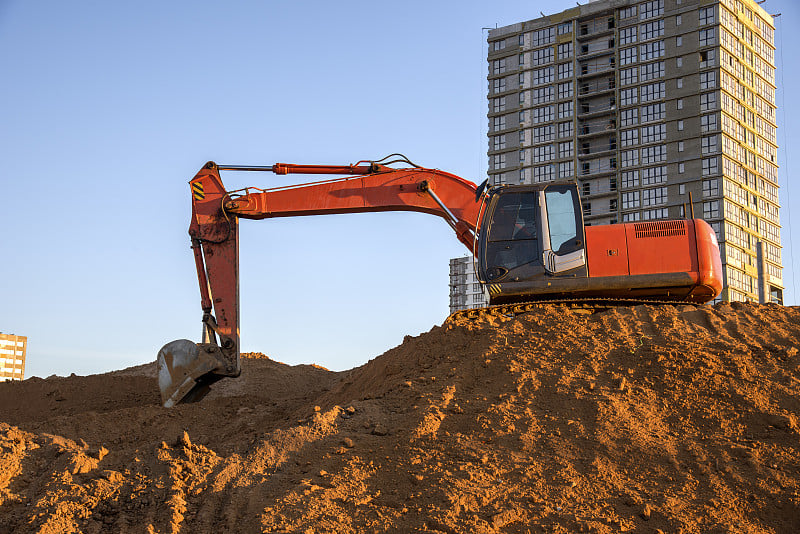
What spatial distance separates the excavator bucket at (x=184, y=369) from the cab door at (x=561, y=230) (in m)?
4.87

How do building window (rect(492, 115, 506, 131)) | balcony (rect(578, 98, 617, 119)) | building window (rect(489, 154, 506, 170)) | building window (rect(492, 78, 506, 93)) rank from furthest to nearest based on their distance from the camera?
1. building window (rect(492, 78, 506, 93))
2. building window (rect(492, 115, 506, 131))
3. building window (rect(489, 154, 506, 170))
4. balcony (rect(578, 98, 617, 119))

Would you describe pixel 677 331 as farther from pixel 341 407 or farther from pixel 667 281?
pixel 341 407

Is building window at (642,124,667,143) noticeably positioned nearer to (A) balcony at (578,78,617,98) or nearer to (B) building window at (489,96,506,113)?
(A) balcony at (578,78,617,98)

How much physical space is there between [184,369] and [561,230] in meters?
5.62

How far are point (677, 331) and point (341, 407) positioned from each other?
14.7 ft

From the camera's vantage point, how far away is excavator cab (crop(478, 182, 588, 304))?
11.1m

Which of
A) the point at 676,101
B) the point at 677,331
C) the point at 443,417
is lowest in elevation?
the point at 443,417

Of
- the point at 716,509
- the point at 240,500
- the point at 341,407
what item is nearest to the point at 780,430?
the point at 716,509

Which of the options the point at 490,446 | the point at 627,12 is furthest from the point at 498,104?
the point at 490,446

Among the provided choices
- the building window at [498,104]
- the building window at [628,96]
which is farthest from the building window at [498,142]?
the building window at [628,96]

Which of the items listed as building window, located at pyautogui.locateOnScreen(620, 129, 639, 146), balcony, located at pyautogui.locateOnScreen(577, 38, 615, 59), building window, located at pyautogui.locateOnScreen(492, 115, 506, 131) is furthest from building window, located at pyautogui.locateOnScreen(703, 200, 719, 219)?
building window, located at pyautogui.locateOnScreen(492, 115, 506, 131)

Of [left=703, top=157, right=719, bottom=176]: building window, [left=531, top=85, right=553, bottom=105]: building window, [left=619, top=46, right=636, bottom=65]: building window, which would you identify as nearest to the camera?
[left=703, top=157, right=719, bottom=176]: building window

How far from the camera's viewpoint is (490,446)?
7.89 m

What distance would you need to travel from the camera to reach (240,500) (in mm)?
7289
